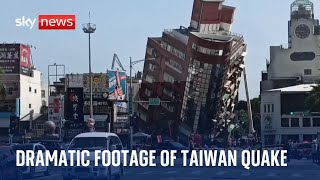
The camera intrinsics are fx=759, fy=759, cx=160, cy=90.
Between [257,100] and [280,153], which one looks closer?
[280,153]

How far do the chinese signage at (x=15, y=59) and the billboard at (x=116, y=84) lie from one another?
11251 mm

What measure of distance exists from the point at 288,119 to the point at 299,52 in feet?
34.1

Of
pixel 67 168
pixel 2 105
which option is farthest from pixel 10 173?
pixel 2 105

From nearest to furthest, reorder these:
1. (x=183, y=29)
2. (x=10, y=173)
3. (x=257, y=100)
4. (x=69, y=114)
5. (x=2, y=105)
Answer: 1. (x=10, y=173)
2. (x=69, y=114)
3. (x=183, y=29)
4. (x=2, y=105)
5. (x=257, y=100)

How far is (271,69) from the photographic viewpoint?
301 feet

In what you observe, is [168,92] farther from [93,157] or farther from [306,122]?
[93,157]

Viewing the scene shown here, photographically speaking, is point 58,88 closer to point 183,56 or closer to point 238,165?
point 183,56

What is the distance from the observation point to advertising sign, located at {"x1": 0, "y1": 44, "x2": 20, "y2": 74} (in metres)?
78.3

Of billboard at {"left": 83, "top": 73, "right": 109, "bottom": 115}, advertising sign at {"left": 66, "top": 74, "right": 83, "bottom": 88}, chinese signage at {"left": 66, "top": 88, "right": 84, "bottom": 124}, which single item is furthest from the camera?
advertising sign at {"left": 66, "top": 74, "right": 83, "bottom": 88}

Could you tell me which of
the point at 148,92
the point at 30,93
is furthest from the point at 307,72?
the point at 30,93

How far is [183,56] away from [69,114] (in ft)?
71.9

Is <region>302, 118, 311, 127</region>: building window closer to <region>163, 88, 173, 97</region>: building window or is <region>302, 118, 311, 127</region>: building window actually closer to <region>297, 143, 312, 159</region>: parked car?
<region>163, 88, 173, 97</region>: building window

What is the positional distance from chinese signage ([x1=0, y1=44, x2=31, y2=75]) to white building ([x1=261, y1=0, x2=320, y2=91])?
87.0ft

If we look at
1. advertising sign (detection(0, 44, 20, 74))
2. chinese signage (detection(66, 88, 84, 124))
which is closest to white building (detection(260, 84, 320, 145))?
advertising sign (detection(0, 44, 20, 74))
